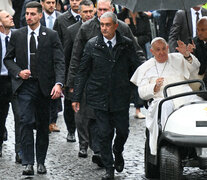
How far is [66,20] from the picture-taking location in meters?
13.7

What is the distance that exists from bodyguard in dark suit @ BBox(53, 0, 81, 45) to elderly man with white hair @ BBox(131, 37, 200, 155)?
3.18 meters

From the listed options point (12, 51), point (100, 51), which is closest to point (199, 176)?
point (100, 51)

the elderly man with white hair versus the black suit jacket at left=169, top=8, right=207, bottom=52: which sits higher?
the black suit jacket at left=169, top=8, right=207, bottom=52

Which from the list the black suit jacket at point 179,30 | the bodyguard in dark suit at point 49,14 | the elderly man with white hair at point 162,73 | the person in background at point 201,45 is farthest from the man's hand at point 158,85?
the bodyguard in dark suit at point 49,14

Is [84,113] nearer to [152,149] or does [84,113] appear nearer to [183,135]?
[152,149]

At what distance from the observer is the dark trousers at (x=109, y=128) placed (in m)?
10.2

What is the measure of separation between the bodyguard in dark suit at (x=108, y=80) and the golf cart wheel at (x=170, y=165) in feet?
4.58

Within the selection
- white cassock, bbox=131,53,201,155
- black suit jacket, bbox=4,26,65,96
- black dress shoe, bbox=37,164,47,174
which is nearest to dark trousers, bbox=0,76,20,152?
black dress shoe, bbox=37,164,47,174

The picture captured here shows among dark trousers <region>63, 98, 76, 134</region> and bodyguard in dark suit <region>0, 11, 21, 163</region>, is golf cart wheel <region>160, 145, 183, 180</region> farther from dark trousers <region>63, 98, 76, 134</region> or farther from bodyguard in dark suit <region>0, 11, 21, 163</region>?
dark trousers <region>63, 98, 76, 134</region>

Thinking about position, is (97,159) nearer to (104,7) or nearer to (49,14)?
(104,7)

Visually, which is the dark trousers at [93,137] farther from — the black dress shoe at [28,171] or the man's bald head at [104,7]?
the man's bald head at [104,7]

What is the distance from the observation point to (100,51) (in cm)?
A: 1039

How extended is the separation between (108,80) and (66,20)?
3.58 m

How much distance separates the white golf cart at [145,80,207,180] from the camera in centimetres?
874
